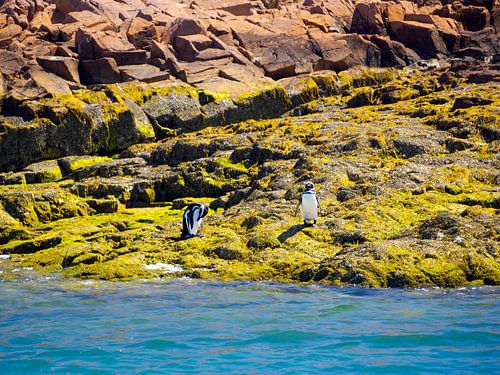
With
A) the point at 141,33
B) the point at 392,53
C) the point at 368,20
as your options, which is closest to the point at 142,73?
the point at 141,33

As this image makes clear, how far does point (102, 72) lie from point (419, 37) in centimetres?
2825

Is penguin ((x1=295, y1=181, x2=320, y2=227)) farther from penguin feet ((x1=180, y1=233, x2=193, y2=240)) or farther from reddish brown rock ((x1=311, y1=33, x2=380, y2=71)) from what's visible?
reddish brown rock ((x1=311, y1=33, x2=380, y2=71))

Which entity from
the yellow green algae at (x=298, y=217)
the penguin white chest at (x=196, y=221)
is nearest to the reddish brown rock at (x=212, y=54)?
the yellow green algae at (x=298, y=217)

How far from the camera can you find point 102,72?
1714 inches

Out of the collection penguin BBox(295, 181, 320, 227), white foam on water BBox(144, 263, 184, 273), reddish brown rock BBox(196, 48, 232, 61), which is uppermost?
reddish brown rock BBox(196, 48, 232, 61)

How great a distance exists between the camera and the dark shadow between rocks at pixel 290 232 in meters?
18.4

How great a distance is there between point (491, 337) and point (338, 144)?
17.0 m

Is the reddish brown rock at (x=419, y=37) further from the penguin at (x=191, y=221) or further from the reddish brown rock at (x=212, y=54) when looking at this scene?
the penguin at (x=191, y=221)

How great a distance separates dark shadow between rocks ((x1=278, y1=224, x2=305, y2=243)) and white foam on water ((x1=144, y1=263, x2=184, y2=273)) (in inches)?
122

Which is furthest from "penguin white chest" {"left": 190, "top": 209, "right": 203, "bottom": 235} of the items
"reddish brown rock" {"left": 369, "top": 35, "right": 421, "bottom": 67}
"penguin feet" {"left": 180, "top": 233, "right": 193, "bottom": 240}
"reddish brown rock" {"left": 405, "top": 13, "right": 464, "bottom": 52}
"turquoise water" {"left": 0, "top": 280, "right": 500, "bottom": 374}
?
"reddish brown rock" {"left": 405, "top": 13, "right": 464, "bottom": 52}

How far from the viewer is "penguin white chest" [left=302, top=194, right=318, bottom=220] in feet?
62.0

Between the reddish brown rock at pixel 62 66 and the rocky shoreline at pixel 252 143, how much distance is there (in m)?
0.22

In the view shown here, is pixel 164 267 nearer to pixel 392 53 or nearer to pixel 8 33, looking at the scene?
pixel 392 53

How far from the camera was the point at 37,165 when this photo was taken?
1270 inches
